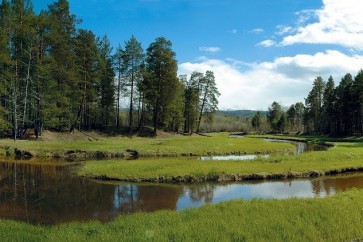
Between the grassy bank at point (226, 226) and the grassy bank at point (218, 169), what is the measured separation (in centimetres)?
1006

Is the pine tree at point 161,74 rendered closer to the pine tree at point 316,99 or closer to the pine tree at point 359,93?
the pine tree at point 359,93

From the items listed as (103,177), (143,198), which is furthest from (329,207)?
(103,177)

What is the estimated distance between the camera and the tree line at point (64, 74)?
4775 centimetres

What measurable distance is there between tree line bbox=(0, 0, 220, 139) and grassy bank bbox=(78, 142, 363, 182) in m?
21.8

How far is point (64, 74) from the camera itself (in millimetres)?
53281

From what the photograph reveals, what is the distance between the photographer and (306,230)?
1308cm

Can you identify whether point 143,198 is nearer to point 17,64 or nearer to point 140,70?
point 17,64

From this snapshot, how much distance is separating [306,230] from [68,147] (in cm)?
3334

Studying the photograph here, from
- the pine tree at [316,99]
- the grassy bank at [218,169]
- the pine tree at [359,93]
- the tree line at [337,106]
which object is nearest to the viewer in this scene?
the grassy bank at [218,169]

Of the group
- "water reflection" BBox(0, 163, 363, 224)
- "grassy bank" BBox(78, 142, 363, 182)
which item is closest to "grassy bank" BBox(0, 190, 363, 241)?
"water reflection" BBox(0, 163, 363, 224)

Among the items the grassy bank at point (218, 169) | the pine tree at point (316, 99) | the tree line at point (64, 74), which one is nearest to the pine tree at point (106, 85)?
the tree line at point (64, 74)

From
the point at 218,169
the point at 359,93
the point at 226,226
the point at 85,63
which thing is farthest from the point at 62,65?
the point at 359,93

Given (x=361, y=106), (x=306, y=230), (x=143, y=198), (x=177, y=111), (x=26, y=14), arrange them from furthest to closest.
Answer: (x=361, y=106), (x=177, y=111), (x=26, y=14), (x=143, y=198), (x=306, y=230)

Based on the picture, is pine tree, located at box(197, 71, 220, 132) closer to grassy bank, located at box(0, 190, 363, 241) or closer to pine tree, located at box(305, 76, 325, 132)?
pine tree, located at box(305, 76, 325, 132)
